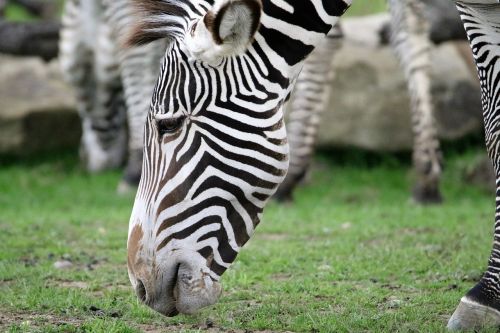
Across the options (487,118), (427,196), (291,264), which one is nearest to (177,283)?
(487,118)

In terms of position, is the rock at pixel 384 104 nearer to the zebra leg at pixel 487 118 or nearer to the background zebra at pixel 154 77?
the background zebra at pixel 154 77

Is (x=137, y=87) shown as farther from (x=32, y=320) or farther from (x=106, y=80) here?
(x=32, y=320)

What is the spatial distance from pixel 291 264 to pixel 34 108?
7103 mm

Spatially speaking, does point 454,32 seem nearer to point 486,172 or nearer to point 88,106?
point 486,172

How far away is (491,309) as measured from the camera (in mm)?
4246

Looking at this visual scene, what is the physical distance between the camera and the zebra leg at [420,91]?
31.2 ft

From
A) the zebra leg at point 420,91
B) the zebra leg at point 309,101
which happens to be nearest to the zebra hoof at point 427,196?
the zebra leg at point 420,91

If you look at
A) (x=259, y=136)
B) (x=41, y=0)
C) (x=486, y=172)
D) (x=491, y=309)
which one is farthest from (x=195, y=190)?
(x=41, y=0)

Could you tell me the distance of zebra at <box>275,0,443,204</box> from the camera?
31.2 feet

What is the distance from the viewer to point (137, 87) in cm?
1003

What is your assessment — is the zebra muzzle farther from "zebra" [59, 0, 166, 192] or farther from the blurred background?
"zebra" [59, 0, 166, 192]

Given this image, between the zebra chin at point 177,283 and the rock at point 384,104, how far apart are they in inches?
317

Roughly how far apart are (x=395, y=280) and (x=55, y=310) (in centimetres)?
217

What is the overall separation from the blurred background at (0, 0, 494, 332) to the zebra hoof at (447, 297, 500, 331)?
0.41 feet
